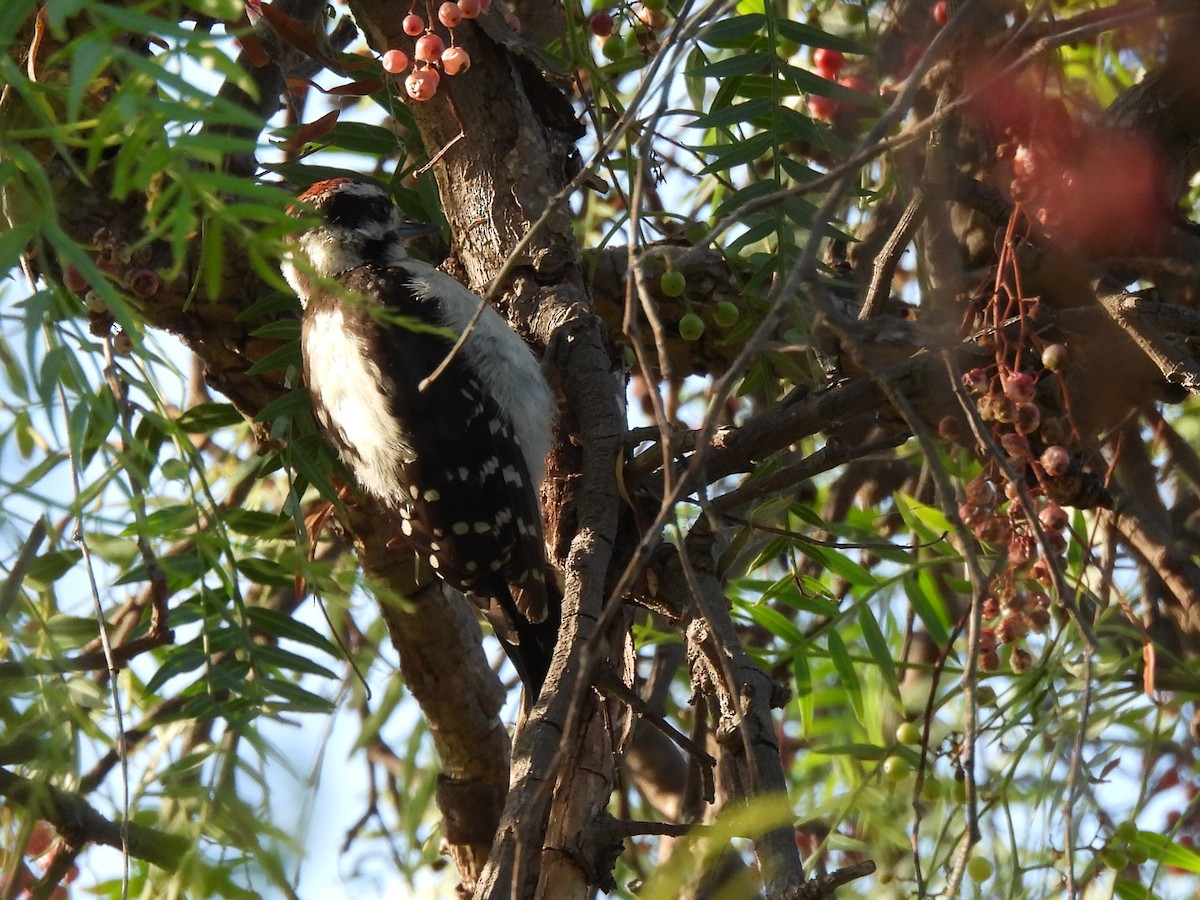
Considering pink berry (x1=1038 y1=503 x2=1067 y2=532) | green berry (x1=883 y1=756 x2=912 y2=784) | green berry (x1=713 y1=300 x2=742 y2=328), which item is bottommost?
green berry (x1=883 y1=756 x2=912 y2=784)

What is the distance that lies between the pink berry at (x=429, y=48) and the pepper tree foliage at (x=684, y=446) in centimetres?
18

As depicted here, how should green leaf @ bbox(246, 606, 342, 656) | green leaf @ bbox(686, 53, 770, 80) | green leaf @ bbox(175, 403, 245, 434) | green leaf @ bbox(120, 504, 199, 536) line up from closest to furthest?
1. green leaf @ bbox(120, 504, 199, 536)
2. green leaf @ bbox(686, 53, 770, 80)
3. green leaf @ bbox(246, 606, 342, 656)
4. green leaf @ bbox(175, 403, 245, 434)

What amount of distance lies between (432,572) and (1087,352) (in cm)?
164

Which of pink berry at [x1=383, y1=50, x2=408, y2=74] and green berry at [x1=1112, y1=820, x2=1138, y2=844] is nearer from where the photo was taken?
green berry at [x1=1112, y1=820, x2=1138, y2=844]

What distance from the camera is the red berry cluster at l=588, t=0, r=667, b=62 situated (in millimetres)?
2936

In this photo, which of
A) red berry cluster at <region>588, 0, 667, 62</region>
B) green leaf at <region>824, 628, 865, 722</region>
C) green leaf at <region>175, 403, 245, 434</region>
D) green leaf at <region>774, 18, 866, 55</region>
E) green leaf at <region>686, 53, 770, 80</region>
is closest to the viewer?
green leaf at <region>686, 53, 770, 80</region>

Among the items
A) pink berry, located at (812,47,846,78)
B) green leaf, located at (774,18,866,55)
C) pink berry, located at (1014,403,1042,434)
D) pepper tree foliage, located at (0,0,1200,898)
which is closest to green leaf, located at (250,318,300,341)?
pepper tree foliage, located at (0,0,1200,898)

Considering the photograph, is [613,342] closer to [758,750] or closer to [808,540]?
[808,540]

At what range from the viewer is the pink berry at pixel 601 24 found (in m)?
3.25

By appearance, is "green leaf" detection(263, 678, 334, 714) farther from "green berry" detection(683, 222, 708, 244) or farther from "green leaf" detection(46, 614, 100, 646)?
"green berry" detection(683, 222, 708, 244)

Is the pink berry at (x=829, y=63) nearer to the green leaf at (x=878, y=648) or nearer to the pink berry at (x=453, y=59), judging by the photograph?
the pink berry at (x=453, y=59)

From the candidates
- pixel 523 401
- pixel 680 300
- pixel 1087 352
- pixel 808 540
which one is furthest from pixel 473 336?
pixel 1087 352

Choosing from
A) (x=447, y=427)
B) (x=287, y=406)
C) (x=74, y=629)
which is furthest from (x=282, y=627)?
(x=447, y=427)

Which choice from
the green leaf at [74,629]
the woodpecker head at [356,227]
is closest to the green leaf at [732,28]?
the woodpecker head at [356,227]
